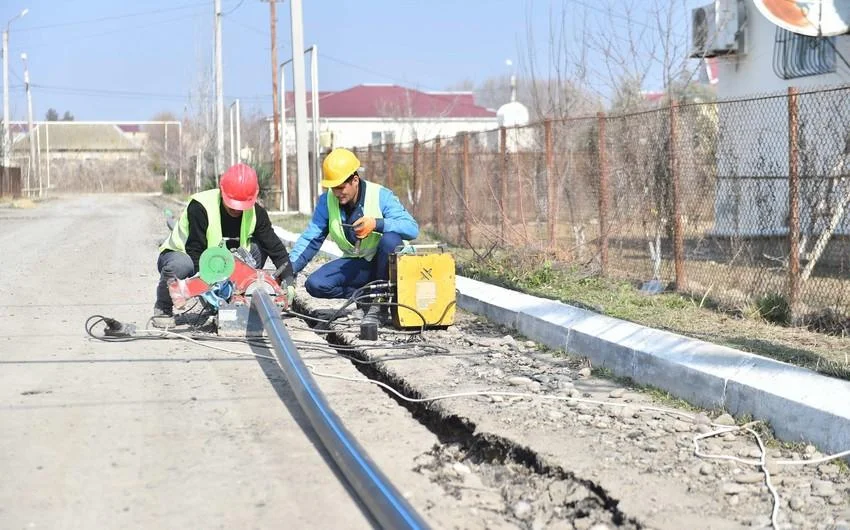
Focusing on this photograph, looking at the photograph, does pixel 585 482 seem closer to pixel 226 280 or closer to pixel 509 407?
pixel 509 407

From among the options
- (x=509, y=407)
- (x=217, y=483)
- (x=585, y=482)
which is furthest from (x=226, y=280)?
(x=585, y=482)

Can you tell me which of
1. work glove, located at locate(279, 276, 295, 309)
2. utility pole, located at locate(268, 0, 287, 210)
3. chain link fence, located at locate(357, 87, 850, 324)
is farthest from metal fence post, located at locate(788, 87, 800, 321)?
utility pole, located at locate(268, 0, 287, 210)

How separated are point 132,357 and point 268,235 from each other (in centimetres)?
174

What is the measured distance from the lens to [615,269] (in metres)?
11.8

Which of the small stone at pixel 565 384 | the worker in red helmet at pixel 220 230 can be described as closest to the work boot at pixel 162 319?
the worker in red helmet at pixel 220 230

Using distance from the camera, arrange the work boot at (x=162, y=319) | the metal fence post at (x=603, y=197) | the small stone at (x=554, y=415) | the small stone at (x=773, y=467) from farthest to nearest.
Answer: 1. the metal fence post at (x=603, y=197)
2. the work boot at (x=162, y=319)
3. the small stone at (x=554, y=415)
4. the small stone at (x=773, y=467)

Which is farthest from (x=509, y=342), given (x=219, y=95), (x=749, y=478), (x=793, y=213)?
(x=219, y=95)

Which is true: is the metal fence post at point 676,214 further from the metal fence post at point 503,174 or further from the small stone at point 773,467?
the small stone at point 773,467

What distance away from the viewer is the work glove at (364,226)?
8.63 metres

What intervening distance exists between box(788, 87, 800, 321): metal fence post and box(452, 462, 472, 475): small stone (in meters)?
4.48

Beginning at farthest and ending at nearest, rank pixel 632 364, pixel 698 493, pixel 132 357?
pixel 132 357, pixel 632 364, pixel 698 493

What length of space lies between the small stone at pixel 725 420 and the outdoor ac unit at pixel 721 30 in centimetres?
1175

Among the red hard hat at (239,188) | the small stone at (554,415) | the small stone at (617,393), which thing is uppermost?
the red hard hat at (239,188)

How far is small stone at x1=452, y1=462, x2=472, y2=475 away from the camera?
5047 mm
